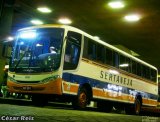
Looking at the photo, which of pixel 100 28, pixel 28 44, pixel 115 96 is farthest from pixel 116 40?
pixel 28 44

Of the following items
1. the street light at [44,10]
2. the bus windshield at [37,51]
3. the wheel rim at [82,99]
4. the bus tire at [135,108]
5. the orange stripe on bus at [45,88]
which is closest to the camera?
the orange stripe on bus at [45,88]

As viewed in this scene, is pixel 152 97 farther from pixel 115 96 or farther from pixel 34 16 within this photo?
pixel 34 16

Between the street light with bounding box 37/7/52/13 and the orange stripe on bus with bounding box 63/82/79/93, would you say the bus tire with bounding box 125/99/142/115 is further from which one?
the street light with bounding box 37/7/52/13

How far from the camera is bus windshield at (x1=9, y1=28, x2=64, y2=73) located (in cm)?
1116

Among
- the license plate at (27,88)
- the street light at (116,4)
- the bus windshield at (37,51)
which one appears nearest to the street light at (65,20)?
the street light at (116,4)

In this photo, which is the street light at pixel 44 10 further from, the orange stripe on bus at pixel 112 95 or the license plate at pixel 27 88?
the license plate at pixel 27 88

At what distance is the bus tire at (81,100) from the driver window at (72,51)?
1.14 meters

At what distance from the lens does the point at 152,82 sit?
67.1ft

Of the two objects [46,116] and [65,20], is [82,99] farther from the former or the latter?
[65,20]

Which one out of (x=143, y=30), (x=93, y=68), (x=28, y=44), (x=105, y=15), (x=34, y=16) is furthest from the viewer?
(x=143, y=30)

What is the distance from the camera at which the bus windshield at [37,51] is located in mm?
11164

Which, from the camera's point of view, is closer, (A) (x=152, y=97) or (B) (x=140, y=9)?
(B) (x=140, y=9)

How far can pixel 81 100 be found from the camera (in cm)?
1203

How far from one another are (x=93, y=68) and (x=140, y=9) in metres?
3.44
